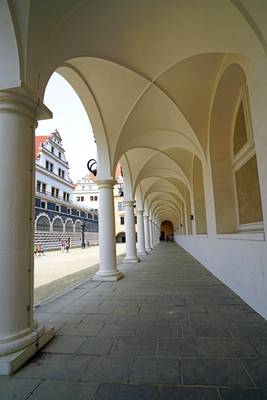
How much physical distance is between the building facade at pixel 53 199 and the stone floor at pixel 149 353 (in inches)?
913

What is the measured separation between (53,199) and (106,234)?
2391 cm

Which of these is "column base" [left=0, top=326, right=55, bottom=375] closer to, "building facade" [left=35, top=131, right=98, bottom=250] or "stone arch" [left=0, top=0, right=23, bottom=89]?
"stone arch" [left=0, top=0, right=23, bottom=89]

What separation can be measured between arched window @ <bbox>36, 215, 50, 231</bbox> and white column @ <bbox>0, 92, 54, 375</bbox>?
2504 centimetres

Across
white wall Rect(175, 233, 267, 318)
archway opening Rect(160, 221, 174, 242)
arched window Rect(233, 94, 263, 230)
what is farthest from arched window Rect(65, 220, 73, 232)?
arched window Rect(233, 94, 263, 230)

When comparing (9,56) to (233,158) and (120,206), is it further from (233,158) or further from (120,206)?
(120,206)

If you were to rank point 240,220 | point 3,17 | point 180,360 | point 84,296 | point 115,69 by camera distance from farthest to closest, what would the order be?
1. point 240,220
2. point 115,69
3. point 84,296
4. point 3,17
5. point 180,360

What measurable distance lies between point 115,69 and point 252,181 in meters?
4.16

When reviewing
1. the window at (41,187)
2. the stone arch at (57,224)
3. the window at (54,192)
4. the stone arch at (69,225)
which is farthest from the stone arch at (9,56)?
the stone arch at (69,225)

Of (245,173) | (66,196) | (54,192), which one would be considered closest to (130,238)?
(245,173)

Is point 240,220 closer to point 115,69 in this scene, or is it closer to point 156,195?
point 115,69

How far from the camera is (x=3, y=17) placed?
273 cm

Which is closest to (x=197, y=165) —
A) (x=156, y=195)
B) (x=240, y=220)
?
(x=240, y=220)

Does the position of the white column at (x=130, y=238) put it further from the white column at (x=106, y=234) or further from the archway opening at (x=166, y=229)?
the archway opening at (x=166, y=229)

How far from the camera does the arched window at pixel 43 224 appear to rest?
26278 mm
